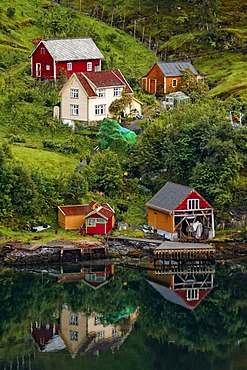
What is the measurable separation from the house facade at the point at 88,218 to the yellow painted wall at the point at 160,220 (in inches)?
128

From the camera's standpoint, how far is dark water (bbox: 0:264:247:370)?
71062 mm

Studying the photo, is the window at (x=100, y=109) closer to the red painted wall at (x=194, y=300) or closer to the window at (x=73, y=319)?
the red painted wall at (x=194, y=300)

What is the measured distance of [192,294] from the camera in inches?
3270

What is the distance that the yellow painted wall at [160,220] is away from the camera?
91.2 meters

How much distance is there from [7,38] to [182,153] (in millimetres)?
37637

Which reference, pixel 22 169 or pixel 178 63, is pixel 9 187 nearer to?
pixel 22 169

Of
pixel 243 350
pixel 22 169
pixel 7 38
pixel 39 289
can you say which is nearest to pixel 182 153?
pixel 22 169

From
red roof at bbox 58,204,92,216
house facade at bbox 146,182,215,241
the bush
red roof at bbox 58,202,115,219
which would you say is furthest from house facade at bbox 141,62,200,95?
red roof at bbox 58,204,92,216

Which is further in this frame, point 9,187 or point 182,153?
point 182,153

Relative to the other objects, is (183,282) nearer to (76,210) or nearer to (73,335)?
(76,210)

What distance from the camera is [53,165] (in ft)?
317

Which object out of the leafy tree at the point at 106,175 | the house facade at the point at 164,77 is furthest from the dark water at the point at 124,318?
the house facade at the point at 164,77

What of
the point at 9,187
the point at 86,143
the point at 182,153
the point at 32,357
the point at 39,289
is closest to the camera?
the point at 32,357

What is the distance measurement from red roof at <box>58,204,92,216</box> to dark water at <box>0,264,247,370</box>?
5371mm
